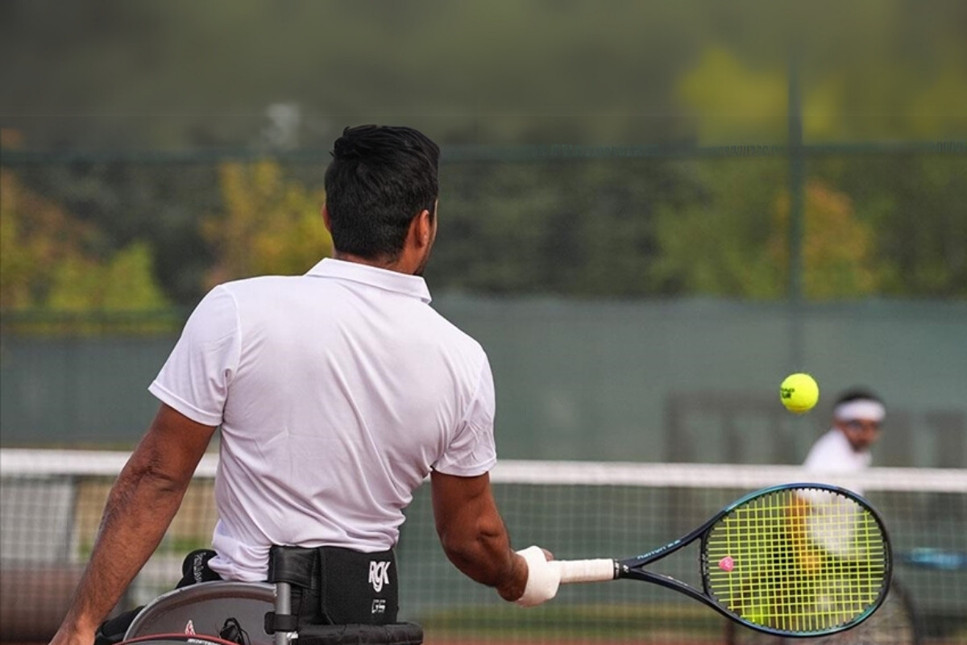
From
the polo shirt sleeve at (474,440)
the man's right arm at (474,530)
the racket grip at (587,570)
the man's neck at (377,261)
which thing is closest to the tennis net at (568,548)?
the racket grip at (587,570)

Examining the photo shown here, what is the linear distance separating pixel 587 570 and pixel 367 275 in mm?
800

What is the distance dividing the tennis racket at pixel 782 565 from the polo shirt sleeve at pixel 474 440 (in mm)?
411

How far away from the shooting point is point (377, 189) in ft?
9.32

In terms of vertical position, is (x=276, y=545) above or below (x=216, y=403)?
below

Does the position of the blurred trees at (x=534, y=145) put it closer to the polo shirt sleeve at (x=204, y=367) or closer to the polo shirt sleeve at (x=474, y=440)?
the polo shirt sleeve at (x=474, y=440)

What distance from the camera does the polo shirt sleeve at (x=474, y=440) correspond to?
292cm

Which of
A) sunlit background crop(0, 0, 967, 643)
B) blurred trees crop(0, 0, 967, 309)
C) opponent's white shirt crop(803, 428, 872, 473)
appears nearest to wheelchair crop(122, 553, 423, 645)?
opponent's white shirt crop(803, 428, 872, 473)

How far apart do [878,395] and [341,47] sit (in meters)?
11.6

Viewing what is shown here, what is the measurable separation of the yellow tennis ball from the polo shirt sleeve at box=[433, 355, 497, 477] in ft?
4.75

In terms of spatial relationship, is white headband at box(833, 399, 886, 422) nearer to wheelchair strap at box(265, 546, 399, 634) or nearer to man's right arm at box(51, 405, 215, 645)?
wheelchair strap at box(265, 546, 399, 634)

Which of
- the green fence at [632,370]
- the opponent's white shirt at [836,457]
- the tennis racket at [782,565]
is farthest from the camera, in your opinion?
the green fence at [632,370]

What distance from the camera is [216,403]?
2709mm

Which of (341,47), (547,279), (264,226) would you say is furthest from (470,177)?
(341,47)

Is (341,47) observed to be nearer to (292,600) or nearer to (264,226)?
(264,226)
